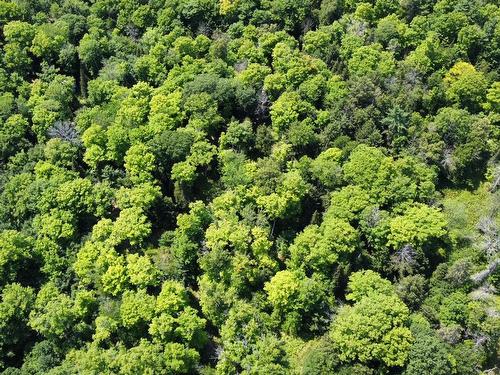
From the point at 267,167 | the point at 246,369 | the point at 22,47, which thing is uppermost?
the point at 22,47

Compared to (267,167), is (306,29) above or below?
above

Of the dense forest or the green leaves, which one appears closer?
the green leaves

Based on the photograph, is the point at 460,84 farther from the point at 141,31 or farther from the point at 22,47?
the point at 22,47

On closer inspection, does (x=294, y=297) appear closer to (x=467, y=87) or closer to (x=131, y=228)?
(x=131, y=228)

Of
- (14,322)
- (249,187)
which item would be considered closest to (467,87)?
(249,187)

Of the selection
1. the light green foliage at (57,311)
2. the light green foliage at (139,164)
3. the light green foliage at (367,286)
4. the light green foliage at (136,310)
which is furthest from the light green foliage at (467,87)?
the light green foliage at (57,311)

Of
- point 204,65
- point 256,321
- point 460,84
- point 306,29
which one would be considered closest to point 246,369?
point 256,321

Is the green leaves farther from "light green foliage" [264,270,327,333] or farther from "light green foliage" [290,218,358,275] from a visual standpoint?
"light green foliage" [290,218,358,275]

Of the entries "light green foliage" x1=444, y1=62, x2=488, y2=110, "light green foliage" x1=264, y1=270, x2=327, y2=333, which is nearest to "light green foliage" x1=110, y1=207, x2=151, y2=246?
"light green foliage" x1=264, y1=270, x2=327, y2=333
